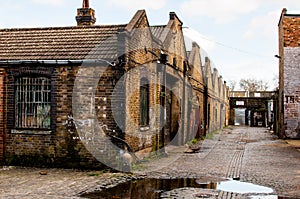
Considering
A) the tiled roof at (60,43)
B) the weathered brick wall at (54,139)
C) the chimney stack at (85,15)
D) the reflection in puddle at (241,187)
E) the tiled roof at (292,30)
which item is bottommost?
the reflection in puddle at (241,187)

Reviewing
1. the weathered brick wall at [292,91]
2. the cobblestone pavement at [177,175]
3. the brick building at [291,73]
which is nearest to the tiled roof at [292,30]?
the brick building at [291,73]

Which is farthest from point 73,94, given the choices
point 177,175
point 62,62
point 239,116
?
point 239,116

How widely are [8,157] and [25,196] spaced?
5100 millimetres

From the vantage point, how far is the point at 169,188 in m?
9.97

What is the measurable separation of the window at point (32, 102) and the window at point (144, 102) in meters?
3.54

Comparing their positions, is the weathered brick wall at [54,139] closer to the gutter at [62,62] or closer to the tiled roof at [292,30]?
the gutter at [62,62]

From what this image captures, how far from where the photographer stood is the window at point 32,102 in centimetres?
1312

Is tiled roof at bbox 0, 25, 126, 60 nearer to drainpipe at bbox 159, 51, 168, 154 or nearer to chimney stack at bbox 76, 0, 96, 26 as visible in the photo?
chimney stack at bbox 76, 0, 96, 26

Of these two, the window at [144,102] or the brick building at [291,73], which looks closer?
the window at [144,102]

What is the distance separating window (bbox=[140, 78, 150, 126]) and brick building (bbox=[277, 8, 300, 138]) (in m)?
13.4

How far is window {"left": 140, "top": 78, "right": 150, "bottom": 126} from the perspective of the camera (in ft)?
49.0

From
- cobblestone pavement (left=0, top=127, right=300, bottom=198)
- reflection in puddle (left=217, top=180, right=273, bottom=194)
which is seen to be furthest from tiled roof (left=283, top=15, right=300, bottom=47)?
reflection in puddle (left=217, top=180, right=273, bottom=194)

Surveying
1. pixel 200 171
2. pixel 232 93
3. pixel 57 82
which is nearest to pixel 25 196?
pixel 57 82

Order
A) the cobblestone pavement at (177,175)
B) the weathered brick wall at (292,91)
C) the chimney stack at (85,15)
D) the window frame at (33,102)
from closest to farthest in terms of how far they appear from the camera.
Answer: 1. the cobblestone pavement at (177,175)
2. the window frame at (33,102)
3. the chimney stack at (85,15)
4. the weathered brick wall at (292,91)
